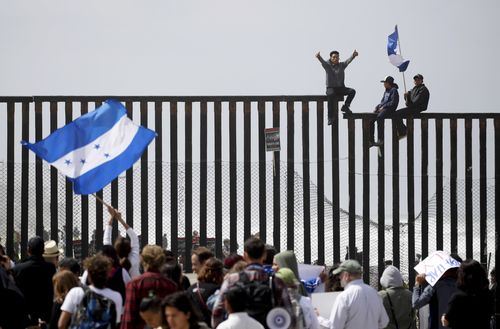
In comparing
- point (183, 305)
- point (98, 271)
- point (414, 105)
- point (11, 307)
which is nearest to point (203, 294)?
point (98, 271)

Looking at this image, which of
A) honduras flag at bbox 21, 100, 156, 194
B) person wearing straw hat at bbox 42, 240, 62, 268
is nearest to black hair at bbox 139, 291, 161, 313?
person wearing straw hat at bbox 42, 240, 62, 268

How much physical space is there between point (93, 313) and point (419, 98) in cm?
1042

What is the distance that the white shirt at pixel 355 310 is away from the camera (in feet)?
39.1

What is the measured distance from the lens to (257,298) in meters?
10.1

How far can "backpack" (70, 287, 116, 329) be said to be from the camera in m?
10.6

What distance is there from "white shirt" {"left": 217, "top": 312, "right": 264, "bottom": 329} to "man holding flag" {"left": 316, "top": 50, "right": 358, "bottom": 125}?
10612 mm

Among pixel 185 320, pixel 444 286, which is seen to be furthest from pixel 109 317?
pixel 444 286

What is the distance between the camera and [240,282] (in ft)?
33.0

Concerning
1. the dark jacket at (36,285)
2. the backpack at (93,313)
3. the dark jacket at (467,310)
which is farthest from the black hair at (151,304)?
the dark jacket at (36,285)

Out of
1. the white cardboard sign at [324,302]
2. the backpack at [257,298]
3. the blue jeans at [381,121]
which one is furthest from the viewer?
the blue jeans at [381,121]

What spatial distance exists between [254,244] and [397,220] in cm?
931

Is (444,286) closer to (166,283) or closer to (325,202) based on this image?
(166,283)

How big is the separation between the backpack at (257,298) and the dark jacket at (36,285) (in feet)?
11.7

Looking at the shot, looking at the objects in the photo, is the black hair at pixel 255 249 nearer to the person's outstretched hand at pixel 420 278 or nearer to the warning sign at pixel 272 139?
the person's outstretched hand at pixel 420 278
